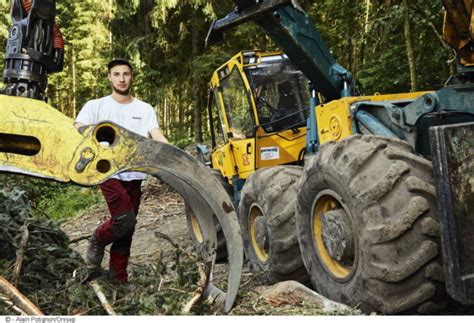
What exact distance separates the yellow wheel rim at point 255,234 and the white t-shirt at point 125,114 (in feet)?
4.88

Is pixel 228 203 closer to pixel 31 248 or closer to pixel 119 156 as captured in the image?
pixel 119 156

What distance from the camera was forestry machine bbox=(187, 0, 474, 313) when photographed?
10.7 ft

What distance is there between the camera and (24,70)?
243cm

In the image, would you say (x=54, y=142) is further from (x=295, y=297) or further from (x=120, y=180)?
(x=120, y=180)

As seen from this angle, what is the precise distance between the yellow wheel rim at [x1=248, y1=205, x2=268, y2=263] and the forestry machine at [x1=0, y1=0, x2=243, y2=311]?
282 centimetres

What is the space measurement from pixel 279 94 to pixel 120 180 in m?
3.28

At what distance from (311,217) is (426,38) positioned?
35.0ft

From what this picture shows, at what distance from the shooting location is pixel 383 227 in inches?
134

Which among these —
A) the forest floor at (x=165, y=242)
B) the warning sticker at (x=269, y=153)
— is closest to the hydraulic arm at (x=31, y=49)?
the forest floor at (x=165, y=242)

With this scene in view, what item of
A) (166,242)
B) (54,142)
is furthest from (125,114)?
(166,242)

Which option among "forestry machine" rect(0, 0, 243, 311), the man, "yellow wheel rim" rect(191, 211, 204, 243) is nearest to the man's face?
the man

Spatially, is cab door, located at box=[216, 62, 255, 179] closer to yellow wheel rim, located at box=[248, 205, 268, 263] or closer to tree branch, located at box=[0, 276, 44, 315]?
yellow wheel rim, located at box=[248, 205, 268, 263]

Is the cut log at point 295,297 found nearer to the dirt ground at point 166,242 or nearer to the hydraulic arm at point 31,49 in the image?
the dirt ground at point 166,242

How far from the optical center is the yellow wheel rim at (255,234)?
5558 mm
